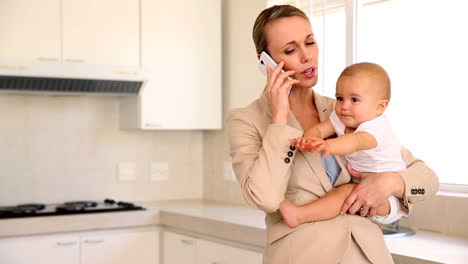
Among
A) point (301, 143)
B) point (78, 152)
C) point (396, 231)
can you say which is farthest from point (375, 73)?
point (78, 152)

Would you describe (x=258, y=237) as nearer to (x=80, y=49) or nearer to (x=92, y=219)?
(x=92, y=219)

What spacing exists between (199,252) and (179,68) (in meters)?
1.23

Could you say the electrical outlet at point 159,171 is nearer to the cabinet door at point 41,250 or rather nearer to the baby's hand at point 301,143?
the cabinet door at point 41,250

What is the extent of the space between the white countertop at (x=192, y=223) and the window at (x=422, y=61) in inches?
16.8

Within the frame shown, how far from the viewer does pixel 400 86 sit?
3238mm

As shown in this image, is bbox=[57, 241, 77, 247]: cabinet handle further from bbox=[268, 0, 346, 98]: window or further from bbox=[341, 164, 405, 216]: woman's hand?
bbox=[341, 164, 405, 216]: woman's hand

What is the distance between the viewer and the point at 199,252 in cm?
368

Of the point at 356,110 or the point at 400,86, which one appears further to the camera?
the point at 400,86

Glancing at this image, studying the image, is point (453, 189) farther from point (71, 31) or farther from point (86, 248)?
point (71, 31)

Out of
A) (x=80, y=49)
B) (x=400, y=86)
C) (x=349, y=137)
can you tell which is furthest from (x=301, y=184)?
(x=80, y=49)

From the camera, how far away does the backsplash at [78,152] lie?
162 inches

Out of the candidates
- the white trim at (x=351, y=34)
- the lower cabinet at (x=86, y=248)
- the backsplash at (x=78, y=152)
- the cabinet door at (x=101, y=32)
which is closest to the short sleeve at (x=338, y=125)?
the white trim at (x=351, y=34)

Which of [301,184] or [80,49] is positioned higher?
[80,49]

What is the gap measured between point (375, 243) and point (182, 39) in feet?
8.96
